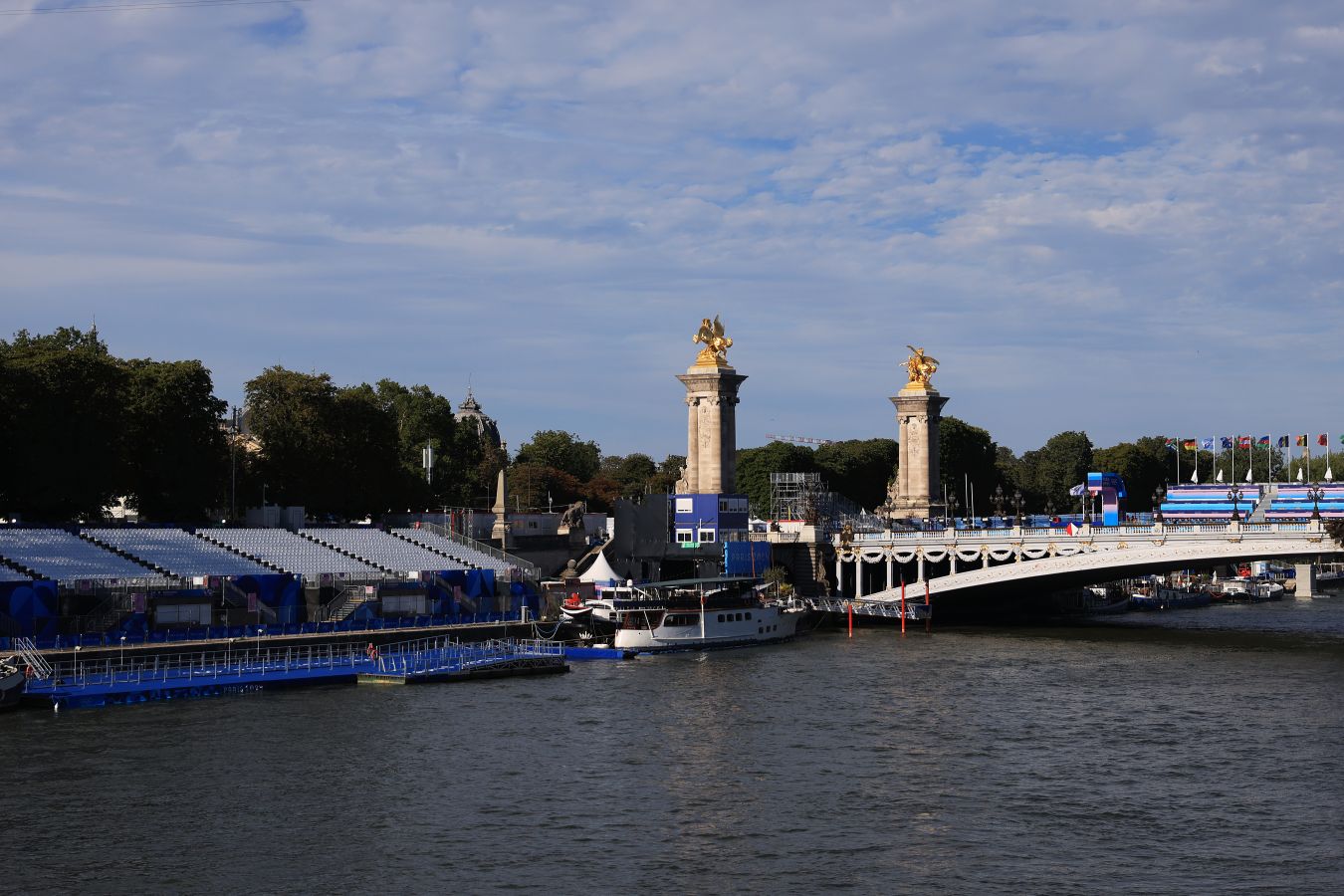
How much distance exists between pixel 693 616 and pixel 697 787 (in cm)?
3899

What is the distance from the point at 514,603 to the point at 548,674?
1801 cm

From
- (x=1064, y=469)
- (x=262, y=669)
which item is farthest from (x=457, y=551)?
(x=1064, y=469)

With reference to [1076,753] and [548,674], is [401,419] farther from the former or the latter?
[1076,753]

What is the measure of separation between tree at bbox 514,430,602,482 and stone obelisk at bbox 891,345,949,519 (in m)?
64.0

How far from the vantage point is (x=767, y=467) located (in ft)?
536

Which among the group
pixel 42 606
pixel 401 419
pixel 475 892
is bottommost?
pixel 475 892

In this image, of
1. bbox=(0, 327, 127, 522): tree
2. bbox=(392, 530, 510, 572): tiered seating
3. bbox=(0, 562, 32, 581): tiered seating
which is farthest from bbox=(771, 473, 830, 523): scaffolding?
bbox=(0, 562, 32, 581): tiered seating

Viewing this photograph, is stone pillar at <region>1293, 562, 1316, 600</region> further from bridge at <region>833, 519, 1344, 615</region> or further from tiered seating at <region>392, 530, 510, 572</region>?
tiered seating at <region>392, 530, 510, 572</region>

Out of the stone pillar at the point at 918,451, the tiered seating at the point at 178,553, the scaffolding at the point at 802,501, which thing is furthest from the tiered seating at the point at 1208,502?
the tiered seating at the point at 178,553

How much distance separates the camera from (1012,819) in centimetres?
4438

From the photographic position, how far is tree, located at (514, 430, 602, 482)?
190 meters

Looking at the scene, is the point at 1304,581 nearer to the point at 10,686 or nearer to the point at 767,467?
the point at 767,467

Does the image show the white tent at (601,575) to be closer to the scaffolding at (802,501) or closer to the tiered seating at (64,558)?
the tiered seating at (64,558)

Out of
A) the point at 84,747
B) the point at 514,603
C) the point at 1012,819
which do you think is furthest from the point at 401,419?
the point at 1012,819
